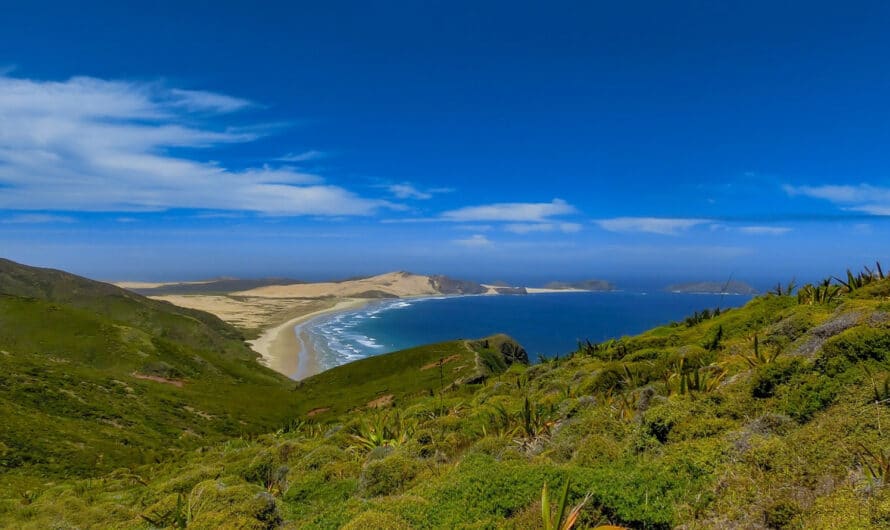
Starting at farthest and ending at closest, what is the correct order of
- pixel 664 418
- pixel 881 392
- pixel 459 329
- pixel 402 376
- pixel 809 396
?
1. pixel 459 329
2. pixel 402 376
3. pixel 664 418
4. pixel 809 396
5. pixel 881 392

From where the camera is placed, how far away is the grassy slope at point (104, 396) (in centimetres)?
2809

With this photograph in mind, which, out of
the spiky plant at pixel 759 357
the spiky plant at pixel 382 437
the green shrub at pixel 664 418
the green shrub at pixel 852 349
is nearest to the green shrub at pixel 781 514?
the green shrub at pixel 664 418

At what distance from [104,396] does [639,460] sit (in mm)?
47308

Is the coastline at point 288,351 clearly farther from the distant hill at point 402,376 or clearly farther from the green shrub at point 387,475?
the green shrub at point 387,475

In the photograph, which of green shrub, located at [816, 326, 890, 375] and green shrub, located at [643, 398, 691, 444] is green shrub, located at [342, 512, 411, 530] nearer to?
green shrub, located at [643, 398, 691, 444]

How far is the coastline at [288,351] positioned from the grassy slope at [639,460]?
81.1 meters

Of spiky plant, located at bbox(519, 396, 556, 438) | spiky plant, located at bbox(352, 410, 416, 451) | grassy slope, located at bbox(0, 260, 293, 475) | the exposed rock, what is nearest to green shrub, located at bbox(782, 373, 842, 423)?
the exposed rock

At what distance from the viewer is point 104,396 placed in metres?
38.9

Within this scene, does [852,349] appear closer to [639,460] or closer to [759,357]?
[759,357]

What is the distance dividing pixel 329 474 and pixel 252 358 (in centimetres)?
9936

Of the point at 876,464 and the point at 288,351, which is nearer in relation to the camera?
the point at 876,464

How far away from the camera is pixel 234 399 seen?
52.5 m

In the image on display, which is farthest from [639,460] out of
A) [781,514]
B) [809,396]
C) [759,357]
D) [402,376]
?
[402,376]

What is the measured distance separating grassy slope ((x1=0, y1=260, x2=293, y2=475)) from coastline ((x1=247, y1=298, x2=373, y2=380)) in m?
8.98
